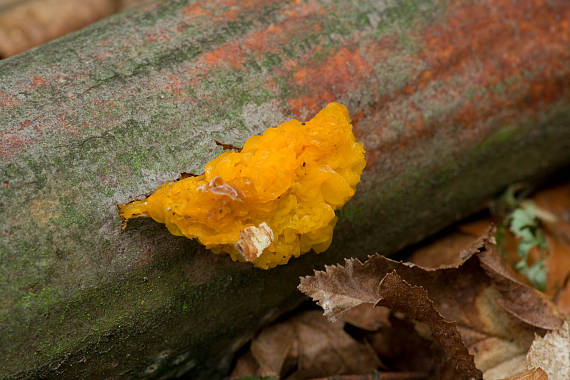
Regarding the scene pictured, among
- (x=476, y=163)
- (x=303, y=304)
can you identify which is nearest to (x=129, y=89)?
(x=303, y=304)

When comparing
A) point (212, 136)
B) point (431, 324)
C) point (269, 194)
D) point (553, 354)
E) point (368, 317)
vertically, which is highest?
point (212, 136)

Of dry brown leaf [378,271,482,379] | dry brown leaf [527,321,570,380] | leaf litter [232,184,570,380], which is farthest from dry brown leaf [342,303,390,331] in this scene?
dry brown leaf [527,321,570,380]

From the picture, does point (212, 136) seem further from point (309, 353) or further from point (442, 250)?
point (442, 250)

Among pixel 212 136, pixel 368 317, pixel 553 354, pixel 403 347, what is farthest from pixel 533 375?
pixel 212 136

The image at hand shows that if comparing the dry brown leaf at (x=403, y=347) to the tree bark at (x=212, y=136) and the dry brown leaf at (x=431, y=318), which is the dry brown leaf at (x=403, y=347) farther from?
the tree bark at (x=212, y=136)

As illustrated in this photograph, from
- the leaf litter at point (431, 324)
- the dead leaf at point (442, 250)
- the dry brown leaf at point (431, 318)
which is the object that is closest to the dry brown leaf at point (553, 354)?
the leaf litter at point (431, 324)

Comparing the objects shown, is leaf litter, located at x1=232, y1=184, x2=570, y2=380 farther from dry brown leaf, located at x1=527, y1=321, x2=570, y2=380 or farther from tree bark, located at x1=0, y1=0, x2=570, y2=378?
tree bark, located at x1=0, y1=0, x2=570, y2=378
